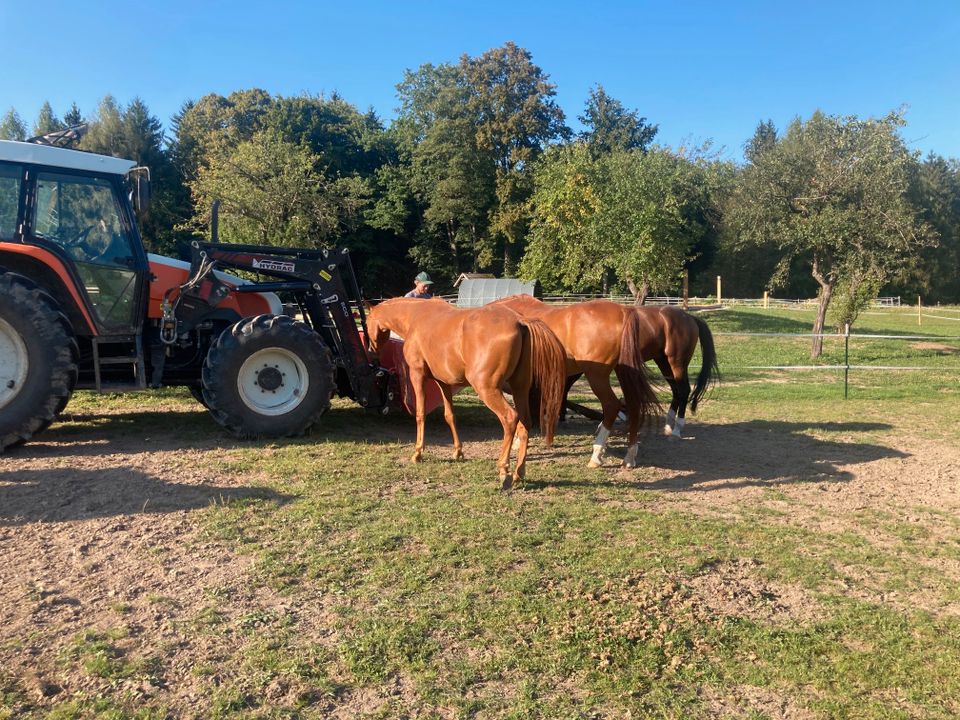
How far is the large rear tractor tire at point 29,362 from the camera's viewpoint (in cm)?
557

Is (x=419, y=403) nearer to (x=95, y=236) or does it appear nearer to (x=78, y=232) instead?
(x=95, y=236)

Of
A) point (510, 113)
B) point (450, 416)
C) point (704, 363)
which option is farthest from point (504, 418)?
point (510, 113)

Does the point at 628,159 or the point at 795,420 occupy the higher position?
the point at 628,159

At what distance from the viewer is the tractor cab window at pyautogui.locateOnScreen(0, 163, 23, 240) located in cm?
585

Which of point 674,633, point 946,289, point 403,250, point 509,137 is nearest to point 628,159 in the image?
point 509,137

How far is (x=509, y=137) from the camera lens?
44125 millimetres

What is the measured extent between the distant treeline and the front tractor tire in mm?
15022

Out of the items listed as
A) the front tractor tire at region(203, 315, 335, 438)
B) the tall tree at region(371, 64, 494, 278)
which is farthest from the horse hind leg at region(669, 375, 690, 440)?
the tall tree at region(371, 64, 494, 278)

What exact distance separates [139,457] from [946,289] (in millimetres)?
62993

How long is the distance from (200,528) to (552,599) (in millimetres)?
2316

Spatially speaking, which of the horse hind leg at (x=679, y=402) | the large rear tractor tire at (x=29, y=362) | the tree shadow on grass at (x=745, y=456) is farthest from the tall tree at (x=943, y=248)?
the large rear tractor tire at (x=29, y=362)

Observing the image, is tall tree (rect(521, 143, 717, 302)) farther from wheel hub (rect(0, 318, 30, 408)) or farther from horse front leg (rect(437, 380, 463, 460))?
wheel hub (rect(0, 318, 30, 408))

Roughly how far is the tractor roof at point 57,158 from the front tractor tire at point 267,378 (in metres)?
1.92

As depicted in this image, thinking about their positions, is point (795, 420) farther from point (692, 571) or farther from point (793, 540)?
point (692, 571)
